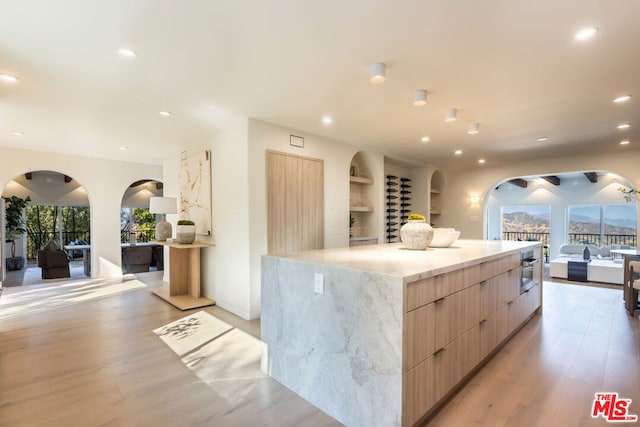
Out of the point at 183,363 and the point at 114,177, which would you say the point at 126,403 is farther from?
the point at 114,177

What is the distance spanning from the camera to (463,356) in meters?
2.28

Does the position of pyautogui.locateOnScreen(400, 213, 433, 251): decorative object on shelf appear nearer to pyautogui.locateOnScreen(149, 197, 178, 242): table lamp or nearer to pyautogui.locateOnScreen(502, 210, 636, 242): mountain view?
pyautogui.locateOnScreen(149, 197, 178, 242): table lamp

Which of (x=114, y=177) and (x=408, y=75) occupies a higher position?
(x=408, y=75)

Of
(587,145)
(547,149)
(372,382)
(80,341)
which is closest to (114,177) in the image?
(80,341)

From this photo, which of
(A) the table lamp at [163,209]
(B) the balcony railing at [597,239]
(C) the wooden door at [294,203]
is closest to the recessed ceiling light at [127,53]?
(C) the wooden door at [294,203]

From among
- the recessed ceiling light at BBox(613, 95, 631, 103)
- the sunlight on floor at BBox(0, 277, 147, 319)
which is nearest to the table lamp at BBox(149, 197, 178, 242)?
the sunlight on floor at BBox(0, 277, 147, 319)

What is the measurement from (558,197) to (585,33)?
970cm

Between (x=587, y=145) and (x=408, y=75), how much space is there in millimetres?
4524

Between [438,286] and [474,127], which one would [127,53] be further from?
[474,127]

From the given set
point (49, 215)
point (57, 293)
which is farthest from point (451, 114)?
point (49, 215)

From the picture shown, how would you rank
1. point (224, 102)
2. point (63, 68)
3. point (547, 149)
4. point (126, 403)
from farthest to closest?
point (547, 149) → point (224, 102) → point (63, 68) → point (126, 403)

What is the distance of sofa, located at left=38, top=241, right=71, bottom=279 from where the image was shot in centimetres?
686

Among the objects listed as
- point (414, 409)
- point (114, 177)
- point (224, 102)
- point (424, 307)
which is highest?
point (224, 102)

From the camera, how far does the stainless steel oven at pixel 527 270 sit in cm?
345
